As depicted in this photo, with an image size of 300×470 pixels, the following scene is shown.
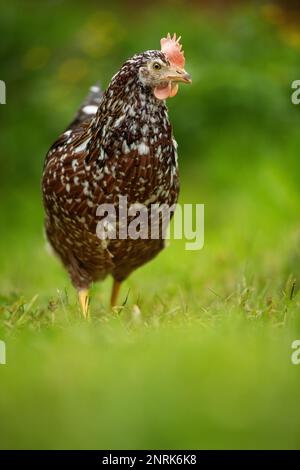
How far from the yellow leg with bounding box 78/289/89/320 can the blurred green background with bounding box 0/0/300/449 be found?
8 centimetres

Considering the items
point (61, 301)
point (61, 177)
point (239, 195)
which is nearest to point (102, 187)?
point (61, 177)

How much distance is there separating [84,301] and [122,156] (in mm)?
943

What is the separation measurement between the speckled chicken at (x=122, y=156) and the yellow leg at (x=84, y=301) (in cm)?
2

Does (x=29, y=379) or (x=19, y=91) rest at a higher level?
(x=19, y=91)

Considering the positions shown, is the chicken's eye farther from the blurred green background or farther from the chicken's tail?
the blurred green background

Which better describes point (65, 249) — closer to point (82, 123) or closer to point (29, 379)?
point (82, 123)

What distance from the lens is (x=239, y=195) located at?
765 cm

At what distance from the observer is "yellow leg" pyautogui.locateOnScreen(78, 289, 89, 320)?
4418 millimetres

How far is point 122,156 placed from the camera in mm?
4262

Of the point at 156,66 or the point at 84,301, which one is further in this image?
the point at 84,301

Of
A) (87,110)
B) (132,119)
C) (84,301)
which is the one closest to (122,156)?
(132,119)

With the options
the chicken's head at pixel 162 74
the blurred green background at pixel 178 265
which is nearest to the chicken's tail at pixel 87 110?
the chicken's head at pixel 162 74

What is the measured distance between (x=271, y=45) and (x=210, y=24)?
4.38 ft

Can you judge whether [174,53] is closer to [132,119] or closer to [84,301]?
[132,119]
